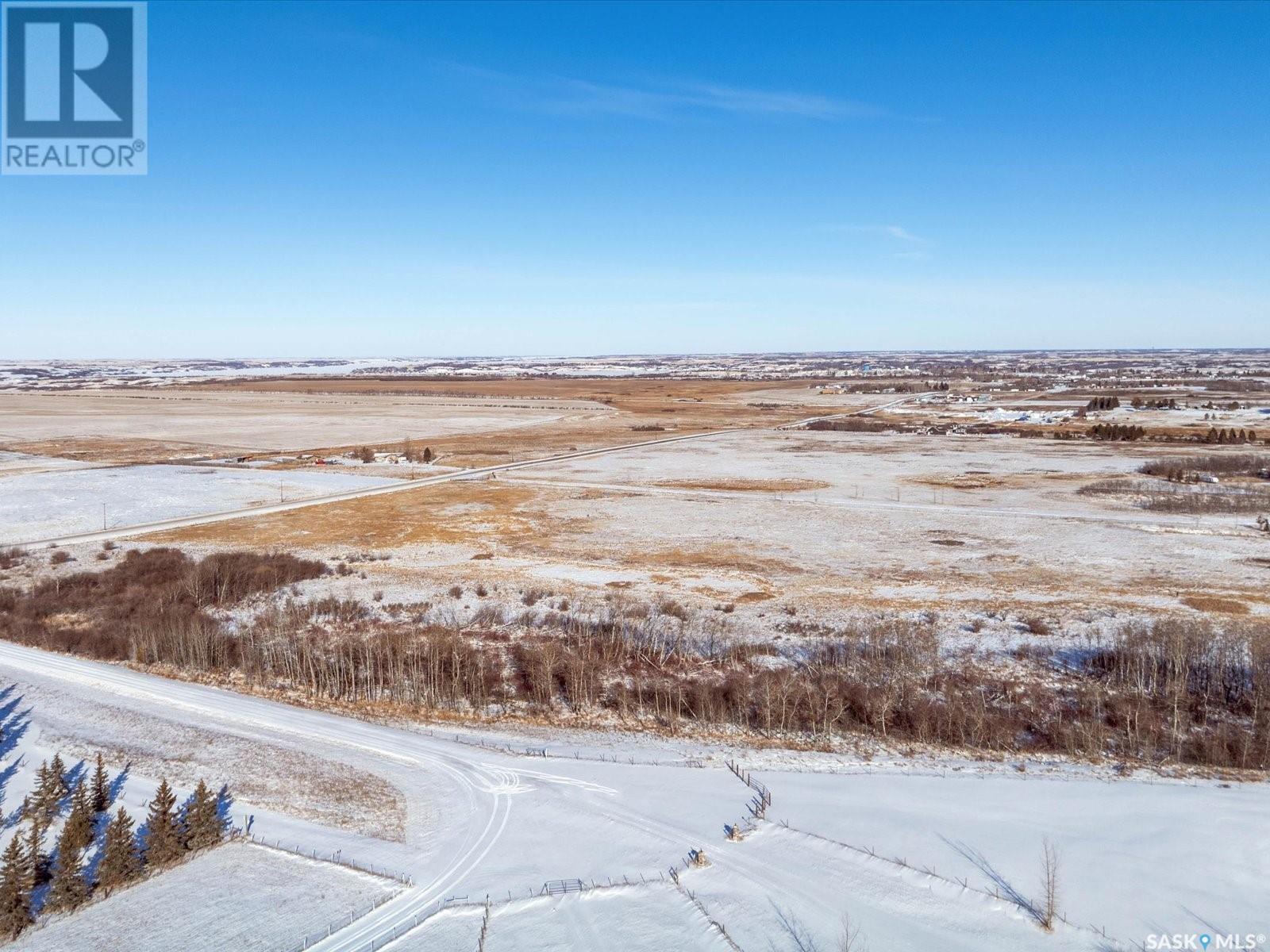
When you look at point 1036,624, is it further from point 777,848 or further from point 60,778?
point 60,778

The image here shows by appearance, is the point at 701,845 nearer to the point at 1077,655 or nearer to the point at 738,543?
the point at 1077,655

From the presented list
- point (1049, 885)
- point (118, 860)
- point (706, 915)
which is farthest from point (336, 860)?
point (1049, 885)

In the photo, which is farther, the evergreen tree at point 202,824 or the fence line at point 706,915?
the evergreen tree at point 202,824

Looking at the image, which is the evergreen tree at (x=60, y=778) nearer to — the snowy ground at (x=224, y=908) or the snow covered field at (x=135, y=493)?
the snowy ground at (x=224, y=908)

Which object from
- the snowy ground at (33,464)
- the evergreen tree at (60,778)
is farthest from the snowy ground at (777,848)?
the snowy ground at (33,464)

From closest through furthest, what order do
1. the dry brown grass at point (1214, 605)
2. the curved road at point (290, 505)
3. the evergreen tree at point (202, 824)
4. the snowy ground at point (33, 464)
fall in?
the evergreen tree at point (202, 824) < the dry brown grass at point (1214, 605) < the curved road at point (290, 505) < the snowy ground at point (33, 464)

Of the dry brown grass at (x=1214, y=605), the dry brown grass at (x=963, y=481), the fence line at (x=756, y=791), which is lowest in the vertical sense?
the fence line at (x=756, y=791)

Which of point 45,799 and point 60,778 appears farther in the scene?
point 60,778
